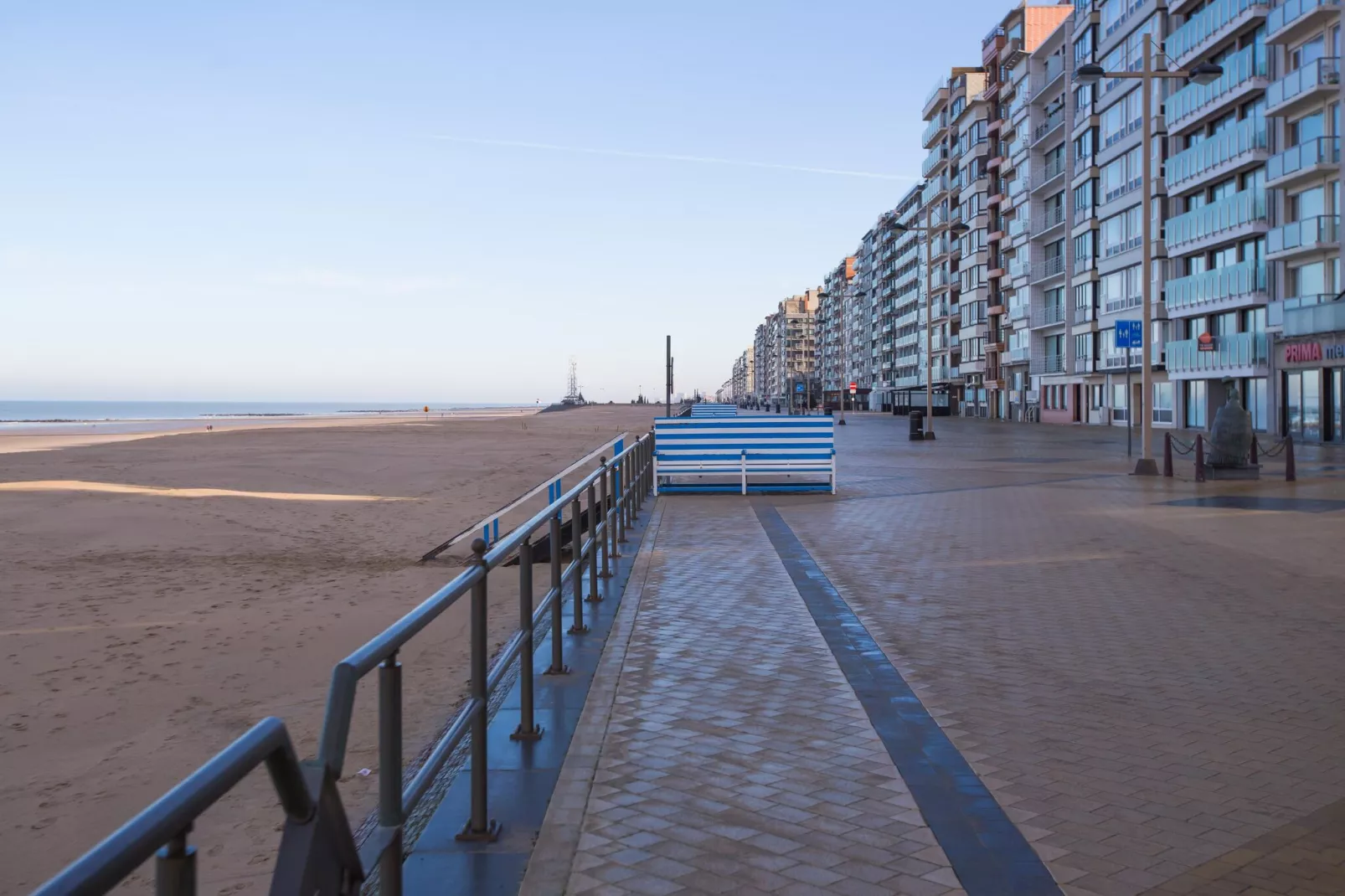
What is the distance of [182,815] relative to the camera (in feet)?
5.22

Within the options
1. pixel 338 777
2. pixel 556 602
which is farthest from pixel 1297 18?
pixel 338 777

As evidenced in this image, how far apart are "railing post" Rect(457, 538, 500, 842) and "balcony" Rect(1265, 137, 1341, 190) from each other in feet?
115

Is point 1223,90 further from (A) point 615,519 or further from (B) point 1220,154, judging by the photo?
(A) point 615,519

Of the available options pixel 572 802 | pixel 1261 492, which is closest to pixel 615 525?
pixel 572 802

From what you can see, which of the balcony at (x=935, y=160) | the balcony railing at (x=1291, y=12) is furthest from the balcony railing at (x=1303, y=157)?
the balcony at (x=935, y=160)

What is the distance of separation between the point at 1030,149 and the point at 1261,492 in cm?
4963

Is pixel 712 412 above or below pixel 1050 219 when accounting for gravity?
below

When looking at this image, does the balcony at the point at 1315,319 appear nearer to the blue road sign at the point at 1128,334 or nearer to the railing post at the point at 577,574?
the blue road sign at the point at 1128,334

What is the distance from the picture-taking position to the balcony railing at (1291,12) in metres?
31.9

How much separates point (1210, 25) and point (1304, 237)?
421 inches

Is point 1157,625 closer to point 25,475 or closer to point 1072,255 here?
point 25,475

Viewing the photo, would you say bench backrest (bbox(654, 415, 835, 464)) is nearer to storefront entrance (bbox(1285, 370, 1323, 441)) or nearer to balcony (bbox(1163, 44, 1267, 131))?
storefront entrance (bbox(1285, 370, 1323, 441))

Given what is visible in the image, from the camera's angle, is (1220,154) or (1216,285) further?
(1216,285)

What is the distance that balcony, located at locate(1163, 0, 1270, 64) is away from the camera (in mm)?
36438
